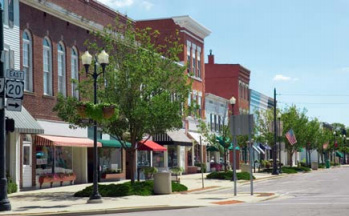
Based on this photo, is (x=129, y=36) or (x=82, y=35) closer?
(x=129, y=36)

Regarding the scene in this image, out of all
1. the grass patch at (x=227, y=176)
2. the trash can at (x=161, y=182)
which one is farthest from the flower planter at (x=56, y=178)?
the grass patch at (x=227, y=176)

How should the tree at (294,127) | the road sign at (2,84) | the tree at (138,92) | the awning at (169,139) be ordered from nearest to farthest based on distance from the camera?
the road sign at (2,84) → the tree at (138,92) → the awning at (169,139) → the tree at (294,127)

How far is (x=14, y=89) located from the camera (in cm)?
1981

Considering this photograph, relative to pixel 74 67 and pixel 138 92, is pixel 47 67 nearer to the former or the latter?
pixel 74 67

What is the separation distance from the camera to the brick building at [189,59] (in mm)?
53844

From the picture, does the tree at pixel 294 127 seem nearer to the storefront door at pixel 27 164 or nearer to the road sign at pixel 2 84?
the storefront door at pixel 27 164

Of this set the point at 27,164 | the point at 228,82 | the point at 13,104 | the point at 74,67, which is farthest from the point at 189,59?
the point at 13,104

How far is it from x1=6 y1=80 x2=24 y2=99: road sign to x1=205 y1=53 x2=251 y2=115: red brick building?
175 feet

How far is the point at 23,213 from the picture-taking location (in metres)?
19.0

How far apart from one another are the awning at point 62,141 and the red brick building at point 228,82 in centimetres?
3826

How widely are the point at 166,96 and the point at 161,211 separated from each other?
8.26 metres

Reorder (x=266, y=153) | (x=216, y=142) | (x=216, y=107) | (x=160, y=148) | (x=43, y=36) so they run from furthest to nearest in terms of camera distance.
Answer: (x=266, y=153) → (x=216, y=107) → (x=216, y=142) → (x=160, y=148) → (x=43, y=36)

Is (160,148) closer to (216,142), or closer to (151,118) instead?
(216,142)

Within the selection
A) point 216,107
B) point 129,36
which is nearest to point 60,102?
point 129,36
